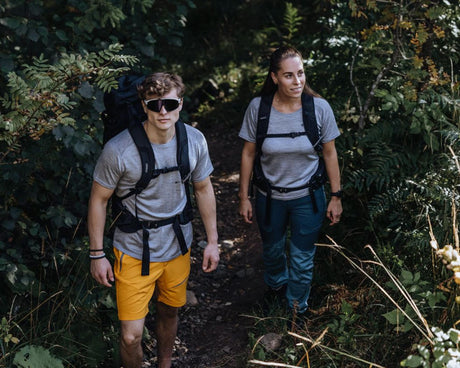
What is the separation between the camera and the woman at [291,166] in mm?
4398

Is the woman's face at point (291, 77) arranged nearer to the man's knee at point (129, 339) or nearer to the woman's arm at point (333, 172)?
the woman's arm at point (333, 172)

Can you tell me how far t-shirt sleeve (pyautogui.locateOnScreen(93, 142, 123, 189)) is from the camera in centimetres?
361

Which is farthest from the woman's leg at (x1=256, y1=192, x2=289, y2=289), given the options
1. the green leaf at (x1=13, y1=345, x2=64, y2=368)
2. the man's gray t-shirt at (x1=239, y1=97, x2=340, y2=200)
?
the green leaf at (x1=13, y1=345, x2=64, y2=368)

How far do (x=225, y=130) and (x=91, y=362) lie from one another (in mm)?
5409

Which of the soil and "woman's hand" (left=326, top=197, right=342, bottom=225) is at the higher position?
"woman's hand" (left=326, top=197, right=342, bottom=225)

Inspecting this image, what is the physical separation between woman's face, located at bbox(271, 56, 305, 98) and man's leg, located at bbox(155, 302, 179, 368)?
1809mm

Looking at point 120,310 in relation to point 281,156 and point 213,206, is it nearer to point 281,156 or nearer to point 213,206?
point 213,206

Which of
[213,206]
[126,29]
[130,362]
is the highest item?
[126,29]

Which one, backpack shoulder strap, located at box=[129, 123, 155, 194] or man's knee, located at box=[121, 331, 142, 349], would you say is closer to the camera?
backpack shoulder strap, located at box=[129, 123, 155, 194]

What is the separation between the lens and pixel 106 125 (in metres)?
4.03

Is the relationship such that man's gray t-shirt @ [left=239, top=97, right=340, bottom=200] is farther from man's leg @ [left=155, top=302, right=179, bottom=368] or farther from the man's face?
man's leg @ [left=155, top=302, right=179, bottom=368]

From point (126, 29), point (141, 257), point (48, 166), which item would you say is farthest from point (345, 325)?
point (126, 29)

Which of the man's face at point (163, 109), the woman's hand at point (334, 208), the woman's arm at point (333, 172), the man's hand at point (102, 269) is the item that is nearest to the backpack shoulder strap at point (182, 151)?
the man's face at point (163, 109)

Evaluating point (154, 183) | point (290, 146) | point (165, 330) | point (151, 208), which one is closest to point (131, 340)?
point (165, 330)
